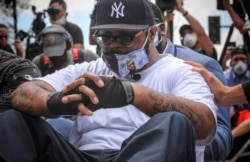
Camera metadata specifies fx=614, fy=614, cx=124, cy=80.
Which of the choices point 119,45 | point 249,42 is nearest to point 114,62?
point 119,45

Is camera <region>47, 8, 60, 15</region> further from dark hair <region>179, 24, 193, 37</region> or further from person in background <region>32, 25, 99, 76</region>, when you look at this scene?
dark hair <region>179, 24, 193, 37</region>

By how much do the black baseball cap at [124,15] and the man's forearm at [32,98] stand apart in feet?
1.35

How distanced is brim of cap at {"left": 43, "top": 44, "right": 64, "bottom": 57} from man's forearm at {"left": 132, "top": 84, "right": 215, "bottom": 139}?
3457 mm

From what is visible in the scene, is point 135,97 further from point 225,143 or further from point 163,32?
point 163,32

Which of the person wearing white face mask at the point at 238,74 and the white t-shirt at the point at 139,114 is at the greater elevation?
the white t-shirt at the point at 139,114

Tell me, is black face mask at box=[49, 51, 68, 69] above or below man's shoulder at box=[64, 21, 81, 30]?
below

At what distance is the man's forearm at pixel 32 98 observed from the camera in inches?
110

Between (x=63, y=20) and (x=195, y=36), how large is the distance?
62.2 inches

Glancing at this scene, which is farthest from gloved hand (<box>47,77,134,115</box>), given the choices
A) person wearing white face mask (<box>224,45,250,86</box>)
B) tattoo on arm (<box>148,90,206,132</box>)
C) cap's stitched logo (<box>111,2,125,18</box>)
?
person wearing white face mask (<box>224,45,250,86</box>)

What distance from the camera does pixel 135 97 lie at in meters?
2.67

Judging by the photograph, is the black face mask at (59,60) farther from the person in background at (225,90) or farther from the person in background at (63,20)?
the person in background at (225,90)

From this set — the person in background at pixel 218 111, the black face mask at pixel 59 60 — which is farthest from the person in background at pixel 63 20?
the person in background at pixel 218 111

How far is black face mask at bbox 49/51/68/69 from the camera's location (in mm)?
6073

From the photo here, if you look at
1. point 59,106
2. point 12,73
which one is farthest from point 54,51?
point 59,106
